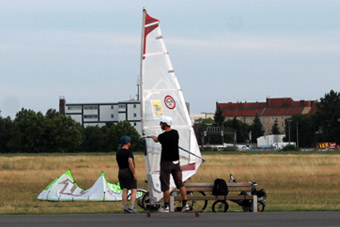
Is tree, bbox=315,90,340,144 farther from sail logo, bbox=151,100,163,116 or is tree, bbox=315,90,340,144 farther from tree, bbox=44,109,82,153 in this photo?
sail logo, bbox=151,100,163,116

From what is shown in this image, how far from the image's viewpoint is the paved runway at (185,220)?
13.5m

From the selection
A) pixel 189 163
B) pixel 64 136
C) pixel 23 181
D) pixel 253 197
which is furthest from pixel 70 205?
pixel 64 136

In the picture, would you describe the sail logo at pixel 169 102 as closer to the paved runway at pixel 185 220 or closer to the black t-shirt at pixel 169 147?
the black t-shirt at pixel 169 147

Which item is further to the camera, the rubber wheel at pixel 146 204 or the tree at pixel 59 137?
the tree at pixel 59 137

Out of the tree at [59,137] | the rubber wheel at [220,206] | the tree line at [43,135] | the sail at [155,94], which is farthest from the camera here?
the tree at [59,137]

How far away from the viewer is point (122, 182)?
1677cm

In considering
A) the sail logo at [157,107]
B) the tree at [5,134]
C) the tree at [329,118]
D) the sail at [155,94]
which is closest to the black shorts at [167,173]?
the sail at [155,94]

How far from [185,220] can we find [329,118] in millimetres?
150280

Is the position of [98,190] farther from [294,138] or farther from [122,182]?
[294,138]

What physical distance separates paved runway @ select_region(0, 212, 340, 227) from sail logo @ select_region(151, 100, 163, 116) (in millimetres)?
2514

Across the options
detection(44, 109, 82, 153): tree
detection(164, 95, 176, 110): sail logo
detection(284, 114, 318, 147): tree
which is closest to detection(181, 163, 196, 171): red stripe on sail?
detection(164, 95, 176, 110): sail logo

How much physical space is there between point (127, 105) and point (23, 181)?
522ft

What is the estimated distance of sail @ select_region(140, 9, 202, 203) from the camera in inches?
685

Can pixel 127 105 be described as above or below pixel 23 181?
above
